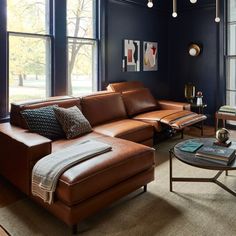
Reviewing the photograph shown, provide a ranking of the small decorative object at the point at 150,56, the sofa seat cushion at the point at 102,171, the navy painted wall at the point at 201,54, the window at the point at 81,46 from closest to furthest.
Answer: the sofa seat cushion at the point at 102,171, the window at the point at 81,46, the navy painted wall at the point at 201,54, the small decorative object at the point at 150,56

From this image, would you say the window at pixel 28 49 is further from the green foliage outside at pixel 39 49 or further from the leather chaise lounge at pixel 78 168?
the leather chaise lounge at pixel 78 168

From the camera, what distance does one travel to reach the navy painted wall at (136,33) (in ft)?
15.7

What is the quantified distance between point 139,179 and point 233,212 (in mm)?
845

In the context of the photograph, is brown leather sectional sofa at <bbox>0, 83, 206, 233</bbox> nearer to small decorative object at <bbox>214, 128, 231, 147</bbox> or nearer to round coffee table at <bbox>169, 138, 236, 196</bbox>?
round coffee table at <bbox>169, 138, 236, 196</bbox>

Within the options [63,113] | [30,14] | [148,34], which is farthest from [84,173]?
[148,34]

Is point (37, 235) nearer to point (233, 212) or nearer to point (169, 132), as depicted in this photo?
point (233, 212)

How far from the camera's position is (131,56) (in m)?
5.19

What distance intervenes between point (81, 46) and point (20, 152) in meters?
2.37

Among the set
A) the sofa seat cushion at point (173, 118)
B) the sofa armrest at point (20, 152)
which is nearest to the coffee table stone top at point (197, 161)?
the sofa seat cushion at point (173, 118)

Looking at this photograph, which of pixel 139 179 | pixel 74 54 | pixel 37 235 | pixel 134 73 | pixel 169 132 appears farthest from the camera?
pixel 134 73

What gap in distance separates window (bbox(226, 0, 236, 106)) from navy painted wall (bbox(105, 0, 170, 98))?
49.7 inches

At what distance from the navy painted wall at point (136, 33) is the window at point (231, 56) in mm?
1264

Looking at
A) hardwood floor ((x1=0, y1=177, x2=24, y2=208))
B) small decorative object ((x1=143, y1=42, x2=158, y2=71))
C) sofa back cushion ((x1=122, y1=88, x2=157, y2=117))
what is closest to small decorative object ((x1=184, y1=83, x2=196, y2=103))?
small decorative object ((x1=143, y1=42, x2=158, y2=71))

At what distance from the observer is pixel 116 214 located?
8.04ft
